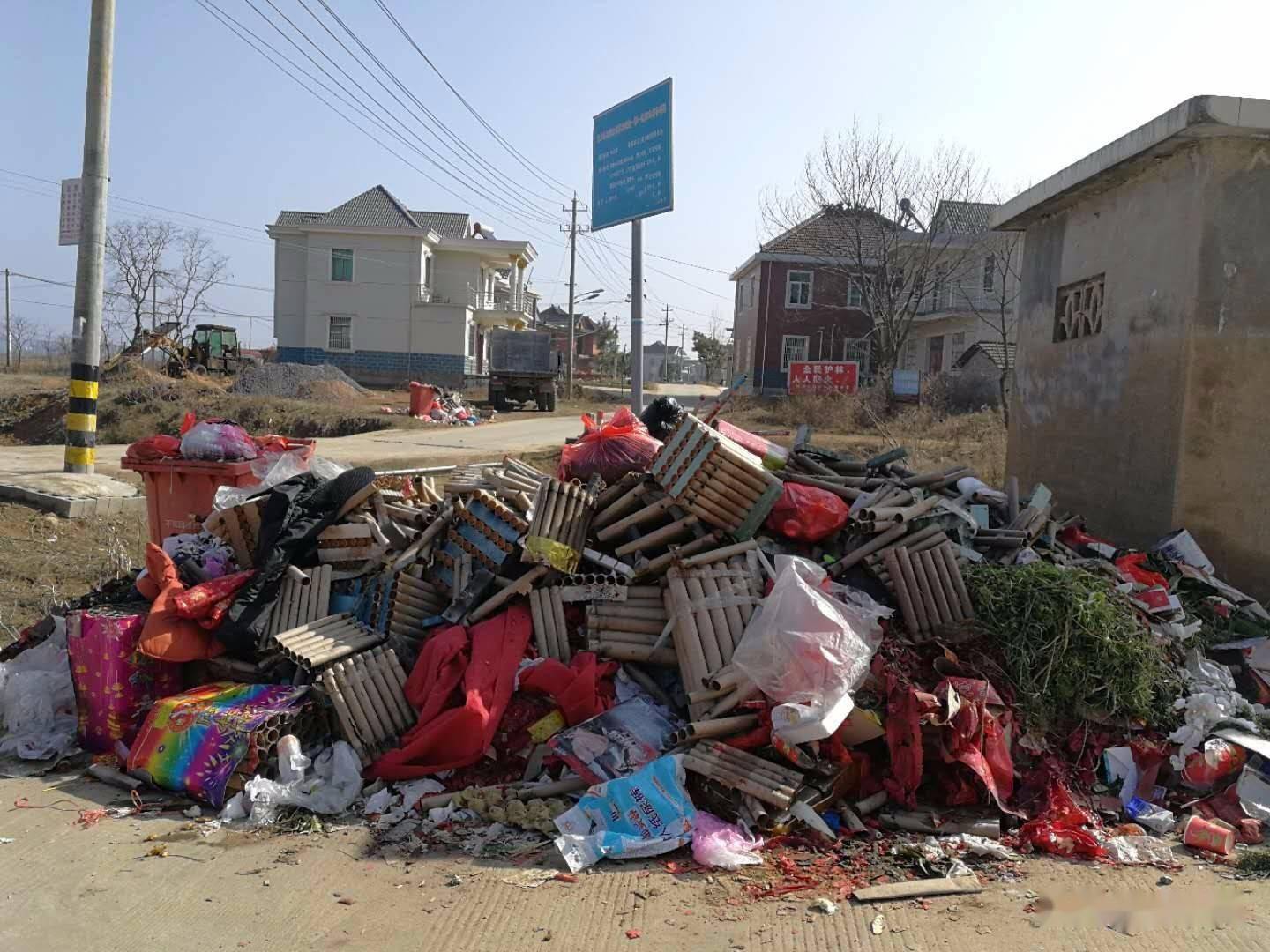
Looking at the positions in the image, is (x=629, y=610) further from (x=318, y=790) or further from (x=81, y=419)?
(x=81, y=419)

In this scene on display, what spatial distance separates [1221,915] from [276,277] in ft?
140

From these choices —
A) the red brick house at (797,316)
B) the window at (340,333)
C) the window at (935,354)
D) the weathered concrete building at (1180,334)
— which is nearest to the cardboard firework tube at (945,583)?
the weathered concrete building at (1180,334)

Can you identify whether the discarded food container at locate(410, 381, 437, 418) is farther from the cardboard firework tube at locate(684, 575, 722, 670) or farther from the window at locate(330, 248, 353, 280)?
the cardboard firework tube at locate(684, 575, 722, 670)

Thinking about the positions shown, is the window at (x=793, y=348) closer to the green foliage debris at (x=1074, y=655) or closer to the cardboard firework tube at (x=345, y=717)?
the green foliage debris at (x=1074, y=655)

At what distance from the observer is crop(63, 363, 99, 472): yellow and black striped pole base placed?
10.8 metres

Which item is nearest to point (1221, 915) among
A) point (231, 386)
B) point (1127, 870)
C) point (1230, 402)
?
point (1127, 870)

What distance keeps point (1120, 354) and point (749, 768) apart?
4916mm

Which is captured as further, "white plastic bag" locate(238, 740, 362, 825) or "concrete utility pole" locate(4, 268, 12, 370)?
"concrete utility pole" locate(4, 268, 12, 370)

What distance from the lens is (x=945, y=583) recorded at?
208 inches

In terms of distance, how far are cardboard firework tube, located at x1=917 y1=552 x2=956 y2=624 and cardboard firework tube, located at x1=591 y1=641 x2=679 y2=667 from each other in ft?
4.78

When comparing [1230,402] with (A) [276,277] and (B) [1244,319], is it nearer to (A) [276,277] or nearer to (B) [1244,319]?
(B) [1244,319]

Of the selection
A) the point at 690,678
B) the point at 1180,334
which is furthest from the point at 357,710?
the point at 1180,334

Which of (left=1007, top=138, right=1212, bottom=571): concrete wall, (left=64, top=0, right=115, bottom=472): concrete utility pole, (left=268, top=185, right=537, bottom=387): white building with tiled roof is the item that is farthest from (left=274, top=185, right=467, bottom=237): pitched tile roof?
(left=1007, top=138, right=1212, bottom=571): concrete wall

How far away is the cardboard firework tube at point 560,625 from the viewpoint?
5191 millimetres
